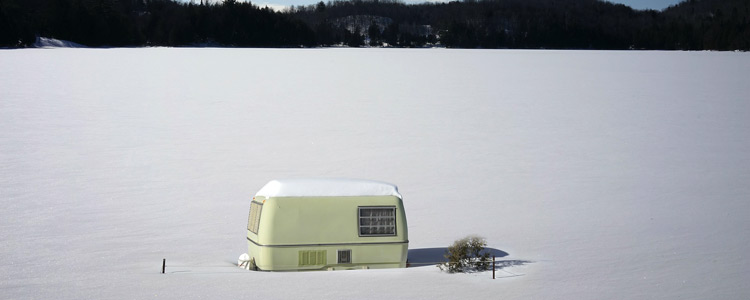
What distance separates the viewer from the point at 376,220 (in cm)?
1350

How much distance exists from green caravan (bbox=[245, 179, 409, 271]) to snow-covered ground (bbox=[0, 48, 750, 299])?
1.42 ft

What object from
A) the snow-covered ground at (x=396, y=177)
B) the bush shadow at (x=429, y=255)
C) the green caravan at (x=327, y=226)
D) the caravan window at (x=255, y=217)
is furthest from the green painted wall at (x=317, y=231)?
the bush shadow at (x=429, y=255)

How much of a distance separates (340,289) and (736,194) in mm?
16170

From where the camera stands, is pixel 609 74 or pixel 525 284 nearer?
pixel 525 284

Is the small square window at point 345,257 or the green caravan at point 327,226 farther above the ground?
the green caravan at point 327,226

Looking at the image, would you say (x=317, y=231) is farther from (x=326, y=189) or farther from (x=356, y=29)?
(x=356, y=29)

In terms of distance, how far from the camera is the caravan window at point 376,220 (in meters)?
→ 13.5

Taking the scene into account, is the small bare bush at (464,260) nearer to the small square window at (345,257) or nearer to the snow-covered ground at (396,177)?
the snow-covered ground at (396,177)

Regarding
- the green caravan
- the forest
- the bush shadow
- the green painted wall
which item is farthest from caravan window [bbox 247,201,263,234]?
the forest

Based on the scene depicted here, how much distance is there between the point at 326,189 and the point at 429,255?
3.98 metres

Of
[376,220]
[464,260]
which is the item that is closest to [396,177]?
[464,260]

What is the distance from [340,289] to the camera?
498 inches

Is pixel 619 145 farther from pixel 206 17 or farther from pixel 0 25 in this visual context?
pixel 206 17

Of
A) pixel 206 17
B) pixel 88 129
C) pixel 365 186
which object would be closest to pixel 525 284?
pixel 365 186
